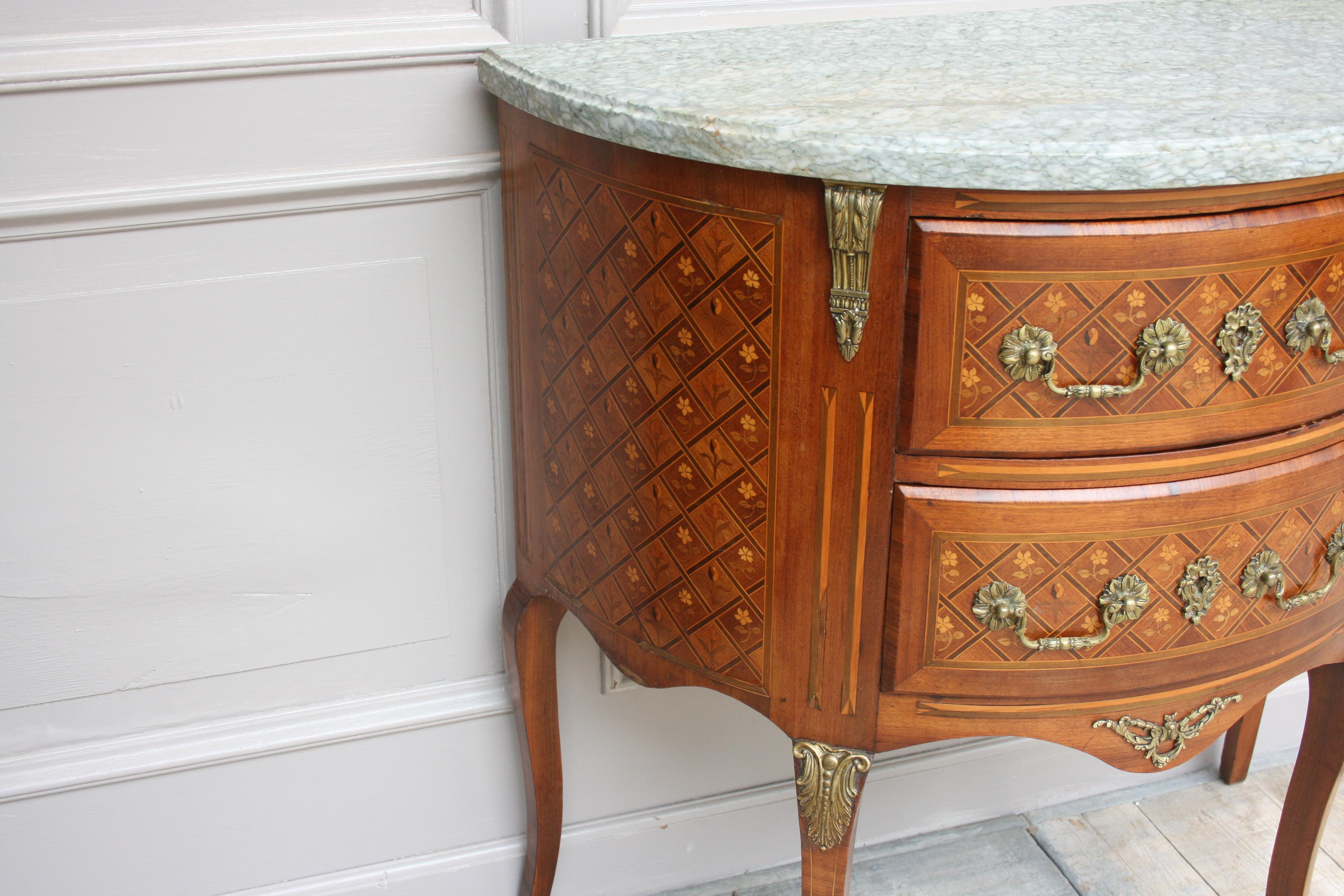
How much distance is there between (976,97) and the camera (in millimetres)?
802

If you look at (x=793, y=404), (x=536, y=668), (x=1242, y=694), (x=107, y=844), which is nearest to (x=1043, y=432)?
(x=793, y=404)

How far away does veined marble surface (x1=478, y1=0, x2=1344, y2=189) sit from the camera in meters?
0.70

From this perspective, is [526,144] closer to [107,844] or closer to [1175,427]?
[1175,427]

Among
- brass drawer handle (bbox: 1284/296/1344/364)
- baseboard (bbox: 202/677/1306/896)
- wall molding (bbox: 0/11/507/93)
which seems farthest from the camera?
baseboard (bbox: 202/677/1306/896)

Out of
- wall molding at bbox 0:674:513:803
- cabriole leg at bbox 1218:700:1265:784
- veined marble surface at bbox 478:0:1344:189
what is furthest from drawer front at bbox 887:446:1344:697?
cabriole leg at bbox 1218:700:1265:784

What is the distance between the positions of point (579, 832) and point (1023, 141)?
99 centimetres

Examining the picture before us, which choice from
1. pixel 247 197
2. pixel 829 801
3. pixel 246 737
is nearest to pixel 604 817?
pixel 246 737

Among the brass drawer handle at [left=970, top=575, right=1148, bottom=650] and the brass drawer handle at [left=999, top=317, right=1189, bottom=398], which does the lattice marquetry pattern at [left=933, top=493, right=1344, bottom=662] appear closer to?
the brass drawer handle at [left=970, top=575, right=1148, bottom=650]

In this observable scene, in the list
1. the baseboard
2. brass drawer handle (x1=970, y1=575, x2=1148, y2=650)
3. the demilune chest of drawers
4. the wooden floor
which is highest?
the demilune chest of drawers

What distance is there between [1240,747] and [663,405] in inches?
44.1

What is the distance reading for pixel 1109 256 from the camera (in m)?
0.75

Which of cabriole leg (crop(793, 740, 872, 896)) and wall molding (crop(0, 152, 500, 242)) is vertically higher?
wall molding (crop(0, 152, 500, 242))

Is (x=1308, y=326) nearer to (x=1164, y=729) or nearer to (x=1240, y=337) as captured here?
(x=1240, y=337)

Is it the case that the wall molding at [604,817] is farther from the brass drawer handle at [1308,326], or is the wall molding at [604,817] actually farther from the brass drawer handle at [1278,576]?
the brass drawer handle at [1308,326]
